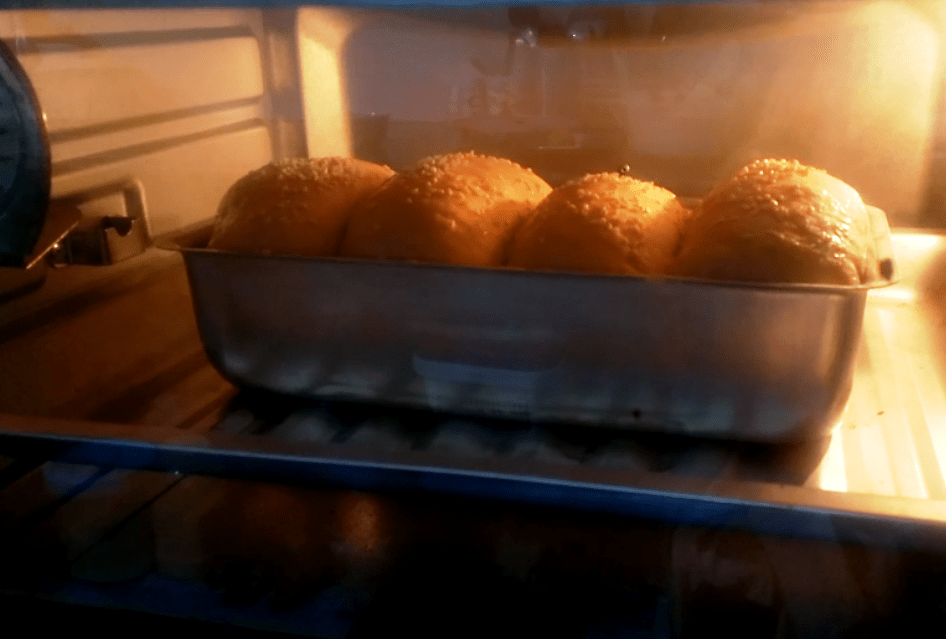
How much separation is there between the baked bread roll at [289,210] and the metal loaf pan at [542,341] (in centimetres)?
4

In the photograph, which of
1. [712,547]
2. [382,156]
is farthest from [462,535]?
[382,156]

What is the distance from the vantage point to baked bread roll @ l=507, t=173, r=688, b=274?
663 mm

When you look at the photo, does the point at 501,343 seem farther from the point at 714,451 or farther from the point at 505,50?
the point at 505,50

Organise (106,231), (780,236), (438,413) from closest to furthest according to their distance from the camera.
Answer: (780,236)
(438,413)
(106,231)

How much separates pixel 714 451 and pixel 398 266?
0.31 m

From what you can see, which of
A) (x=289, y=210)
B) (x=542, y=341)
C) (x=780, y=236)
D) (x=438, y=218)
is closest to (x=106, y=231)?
(x=289, y=210)

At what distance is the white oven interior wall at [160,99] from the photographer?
87 cm

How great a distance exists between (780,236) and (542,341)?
20cm

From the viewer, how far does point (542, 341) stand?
0.66 metres

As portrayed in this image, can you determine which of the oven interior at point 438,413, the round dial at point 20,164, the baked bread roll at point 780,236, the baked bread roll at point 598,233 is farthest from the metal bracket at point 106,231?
the baked bread roll at point 780,236

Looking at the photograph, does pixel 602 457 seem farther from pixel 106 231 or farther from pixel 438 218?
pixel 106 231

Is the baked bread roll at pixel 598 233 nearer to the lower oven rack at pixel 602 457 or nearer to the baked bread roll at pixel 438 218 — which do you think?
the baked bread roll at pixel 438 218

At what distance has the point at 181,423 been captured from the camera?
29.5 inches

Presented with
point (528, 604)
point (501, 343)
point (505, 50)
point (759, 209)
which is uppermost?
point (505, 50)
